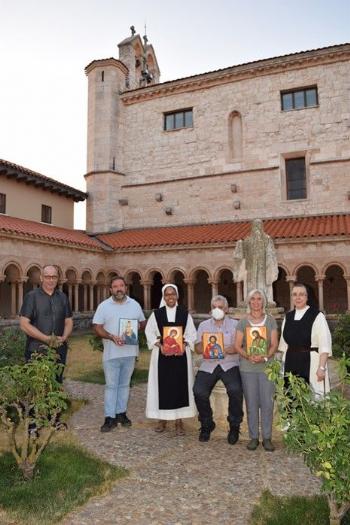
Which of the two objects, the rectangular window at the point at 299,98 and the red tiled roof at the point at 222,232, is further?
the rectangular window at the point at 299,98

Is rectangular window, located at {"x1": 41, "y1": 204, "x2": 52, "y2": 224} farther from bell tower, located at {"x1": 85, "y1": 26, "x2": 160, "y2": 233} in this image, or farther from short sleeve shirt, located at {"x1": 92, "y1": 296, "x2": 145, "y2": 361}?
short sleeve shirt, located at {"x1": 92, "y1": 296, "x2": 145, "y2": 361}

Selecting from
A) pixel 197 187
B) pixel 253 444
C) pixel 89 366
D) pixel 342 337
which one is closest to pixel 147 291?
pixel 197 187

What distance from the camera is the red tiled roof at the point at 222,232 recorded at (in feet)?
59.1

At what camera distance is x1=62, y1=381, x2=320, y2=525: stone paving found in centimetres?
373

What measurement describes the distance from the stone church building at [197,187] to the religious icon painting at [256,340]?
12.7m

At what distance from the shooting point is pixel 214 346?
5598 millimetres

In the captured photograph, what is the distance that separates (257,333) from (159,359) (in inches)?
59.0

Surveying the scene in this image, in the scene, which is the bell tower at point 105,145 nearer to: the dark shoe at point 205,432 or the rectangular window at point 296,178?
the rectangular window at point 296,178

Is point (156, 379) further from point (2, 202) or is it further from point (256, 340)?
point (2, 202)

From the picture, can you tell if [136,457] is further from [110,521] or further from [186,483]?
[110,521]

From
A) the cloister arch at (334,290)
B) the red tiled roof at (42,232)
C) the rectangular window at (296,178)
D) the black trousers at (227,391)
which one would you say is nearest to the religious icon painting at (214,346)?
the black trousers at (227,391)

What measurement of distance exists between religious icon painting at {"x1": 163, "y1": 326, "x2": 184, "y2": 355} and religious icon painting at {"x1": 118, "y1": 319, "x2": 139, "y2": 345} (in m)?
0.53

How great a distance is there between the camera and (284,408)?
3.57 metres

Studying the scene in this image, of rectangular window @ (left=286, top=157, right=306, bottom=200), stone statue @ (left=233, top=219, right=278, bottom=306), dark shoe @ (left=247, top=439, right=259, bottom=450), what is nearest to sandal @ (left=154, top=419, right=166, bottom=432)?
dark shoe @ (left=247, top=439, right=259, bottom=450)
